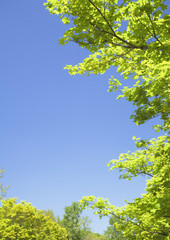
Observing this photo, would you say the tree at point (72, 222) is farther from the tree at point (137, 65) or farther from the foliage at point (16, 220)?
the tree at point (137, 65)

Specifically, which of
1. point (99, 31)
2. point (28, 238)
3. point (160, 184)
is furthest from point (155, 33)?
point (28, 238)

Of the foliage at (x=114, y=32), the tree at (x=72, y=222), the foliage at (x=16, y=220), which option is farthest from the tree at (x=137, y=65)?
the tree at (x=72, y=222)

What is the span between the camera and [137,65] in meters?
6.16

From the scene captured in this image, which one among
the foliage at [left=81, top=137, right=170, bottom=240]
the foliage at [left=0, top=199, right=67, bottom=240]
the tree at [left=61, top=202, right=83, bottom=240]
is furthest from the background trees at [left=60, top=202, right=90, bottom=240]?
the foliage at [left=81, top=137, right=170, bottom=240]

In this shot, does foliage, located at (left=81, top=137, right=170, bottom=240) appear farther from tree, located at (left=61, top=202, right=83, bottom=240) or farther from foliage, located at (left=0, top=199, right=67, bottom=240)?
tree, located at (left=61, top=202, right=83, bottom=240)

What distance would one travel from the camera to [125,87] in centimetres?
768

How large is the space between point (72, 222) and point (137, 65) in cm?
5888

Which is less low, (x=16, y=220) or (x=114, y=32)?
(x=114, y=32)

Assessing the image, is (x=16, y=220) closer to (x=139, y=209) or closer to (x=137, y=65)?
(x=139, y=209)

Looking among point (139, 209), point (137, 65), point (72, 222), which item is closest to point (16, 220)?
point (139, 209)

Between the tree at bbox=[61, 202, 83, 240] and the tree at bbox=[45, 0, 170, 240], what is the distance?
51859 mm

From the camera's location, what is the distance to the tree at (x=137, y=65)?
4270mm

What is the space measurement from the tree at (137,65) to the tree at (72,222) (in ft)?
170

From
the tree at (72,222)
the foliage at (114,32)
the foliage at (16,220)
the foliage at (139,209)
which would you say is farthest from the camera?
the tree at (72,222)
